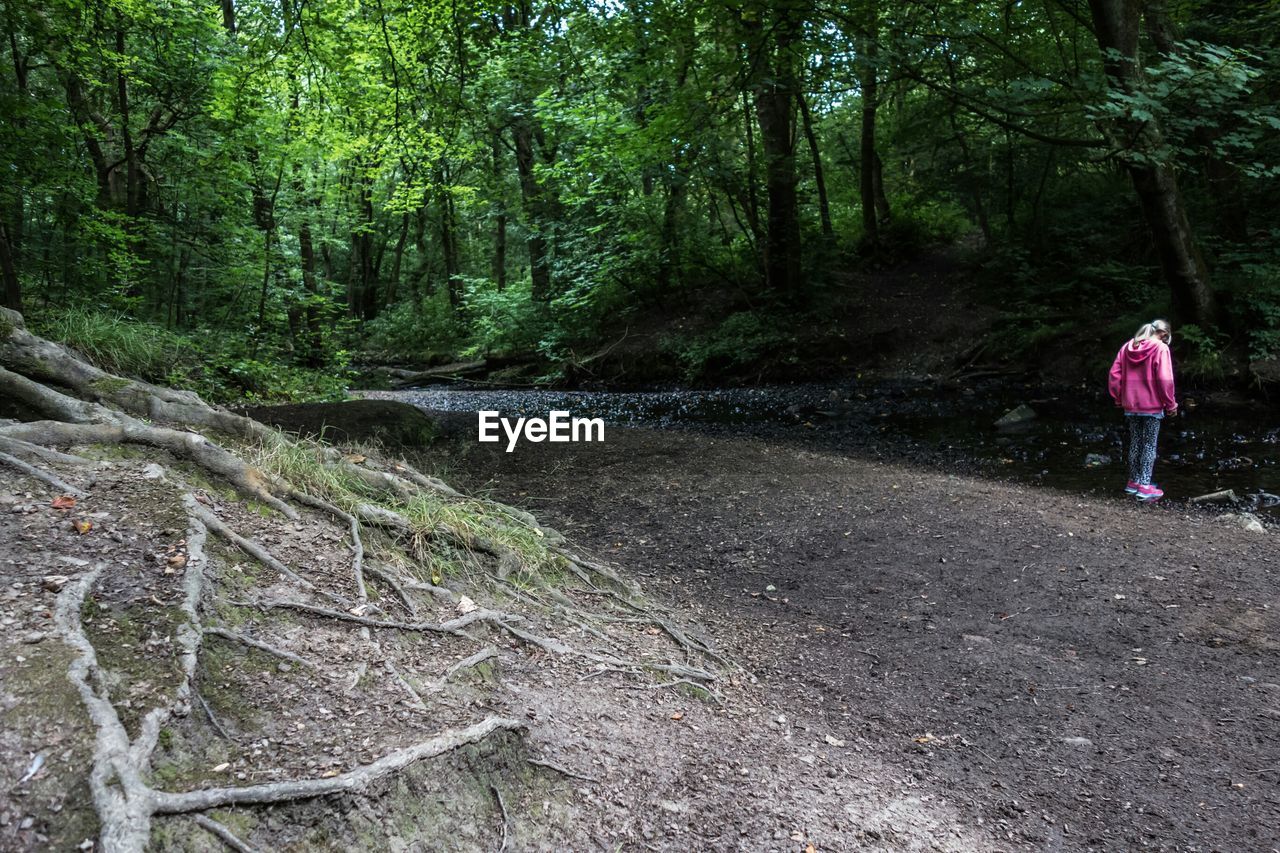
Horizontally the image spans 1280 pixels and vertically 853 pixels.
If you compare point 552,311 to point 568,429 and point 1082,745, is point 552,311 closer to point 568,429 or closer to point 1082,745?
point 568,429

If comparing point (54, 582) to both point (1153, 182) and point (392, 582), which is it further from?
point (1153, 182)

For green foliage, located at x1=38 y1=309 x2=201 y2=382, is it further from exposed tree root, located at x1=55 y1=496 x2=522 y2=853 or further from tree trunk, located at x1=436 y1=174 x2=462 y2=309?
tree trunk, located at x1=436 y1=174 x2=462 y2=309

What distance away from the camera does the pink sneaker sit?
743 centimetres

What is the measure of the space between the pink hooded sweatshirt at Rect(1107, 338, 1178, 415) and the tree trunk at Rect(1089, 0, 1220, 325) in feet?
7.44

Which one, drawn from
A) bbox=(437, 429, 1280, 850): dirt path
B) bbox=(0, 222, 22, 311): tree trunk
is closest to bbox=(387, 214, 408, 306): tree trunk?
bbox=(0, 222, 22, 311): tree trunk

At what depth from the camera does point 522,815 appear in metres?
2.30

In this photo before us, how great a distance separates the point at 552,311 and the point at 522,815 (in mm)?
17561

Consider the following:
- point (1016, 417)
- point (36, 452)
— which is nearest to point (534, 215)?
point (1016, 417)

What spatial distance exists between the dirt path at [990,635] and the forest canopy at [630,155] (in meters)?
4.25

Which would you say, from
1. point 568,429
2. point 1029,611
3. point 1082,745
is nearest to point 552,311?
point 568,429

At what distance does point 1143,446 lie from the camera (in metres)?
A: 7.57

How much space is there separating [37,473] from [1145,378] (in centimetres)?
932

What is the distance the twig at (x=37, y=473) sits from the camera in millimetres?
3006

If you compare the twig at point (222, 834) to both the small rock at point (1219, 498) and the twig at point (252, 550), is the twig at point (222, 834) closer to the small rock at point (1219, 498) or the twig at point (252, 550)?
the twig at point (252, 550)
